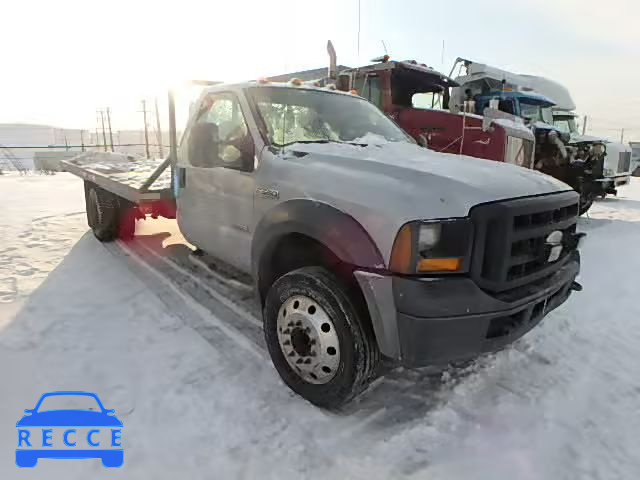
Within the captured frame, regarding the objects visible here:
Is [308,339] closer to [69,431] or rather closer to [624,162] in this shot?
[69,431]

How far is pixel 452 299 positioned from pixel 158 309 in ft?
9.11

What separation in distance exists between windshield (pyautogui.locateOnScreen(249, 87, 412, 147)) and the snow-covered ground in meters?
1.61

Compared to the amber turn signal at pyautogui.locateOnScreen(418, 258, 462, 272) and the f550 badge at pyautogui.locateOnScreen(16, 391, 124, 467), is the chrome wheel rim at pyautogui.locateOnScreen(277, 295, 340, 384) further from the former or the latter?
the f550 badge at pyautogui.locateOnScreen(16, 391, 124, 467)

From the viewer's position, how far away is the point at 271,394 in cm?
279

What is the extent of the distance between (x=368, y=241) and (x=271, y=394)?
3.94 ft

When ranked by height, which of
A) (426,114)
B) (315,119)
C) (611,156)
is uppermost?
(426,114)

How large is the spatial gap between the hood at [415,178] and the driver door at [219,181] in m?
0.46

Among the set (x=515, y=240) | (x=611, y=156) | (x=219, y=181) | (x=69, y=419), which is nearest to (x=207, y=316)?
(x=219, y=181)

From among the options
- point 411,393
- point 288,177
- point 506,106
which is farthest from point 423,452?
point 506,106

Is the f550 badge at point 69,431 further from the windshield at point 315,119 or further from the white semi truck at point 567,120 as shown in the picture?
the white semi truck at point 567,120

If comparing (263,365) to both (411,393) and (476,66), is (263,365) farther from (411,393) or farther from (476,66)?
(476,66)

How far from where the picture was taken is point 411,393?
286cm

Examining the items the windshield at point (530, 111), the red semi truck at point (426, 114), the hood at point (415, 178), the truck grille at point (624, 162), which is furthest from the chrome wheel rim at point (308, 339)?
the truck grille at point (624, 162)

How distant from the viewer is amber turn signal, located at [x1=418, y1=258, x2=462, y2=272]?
2.22 metres
